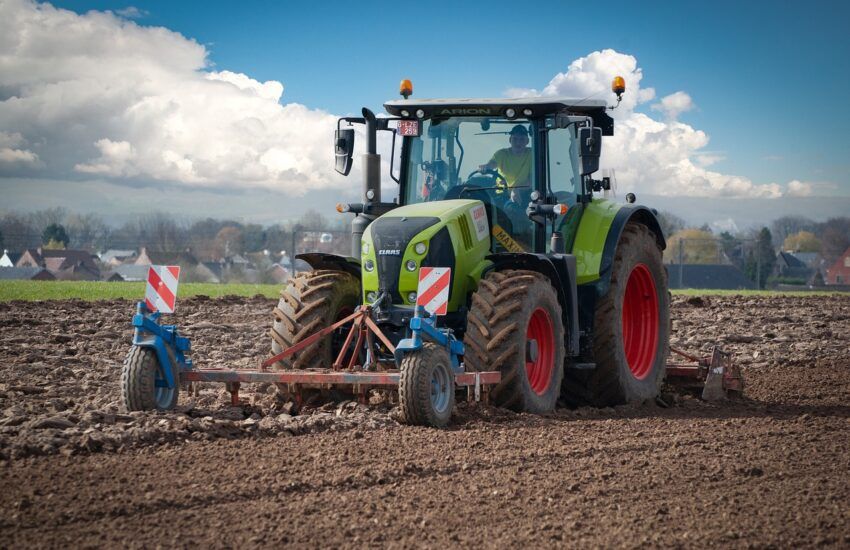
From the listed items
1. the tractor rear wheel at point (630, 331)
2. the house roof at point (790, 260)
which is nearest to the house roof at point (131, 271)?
the house roof at point (790, 260)

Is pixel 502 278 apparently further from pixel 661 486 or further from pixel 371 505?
pixel 371 505

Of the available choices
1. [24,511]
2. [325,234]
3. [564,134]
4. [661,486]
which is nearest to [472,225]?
[564,134]

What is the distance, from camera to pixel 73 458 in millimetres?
6422

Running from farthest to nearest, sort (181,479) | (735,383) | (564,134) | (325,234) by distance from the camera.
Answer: (325,234) < (735,383) < (564,134) < (181,479)

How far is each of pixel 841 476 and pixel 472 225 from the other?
11.8 feet

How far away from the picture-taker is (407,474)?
248 inches

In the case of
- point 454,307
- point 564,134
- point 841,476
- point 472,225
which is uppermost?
point 564,134

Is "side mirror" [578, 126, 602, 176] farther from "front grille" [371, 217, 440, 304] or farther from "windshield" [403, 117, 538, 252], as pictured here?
"front grille" [371, 217, 440, 304]

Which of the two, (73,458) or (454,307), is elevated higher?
(454,307)

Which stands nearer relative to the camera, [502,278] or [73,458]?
[73,458]

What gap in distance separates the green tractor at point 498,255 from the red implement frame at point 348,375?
0.55 feet

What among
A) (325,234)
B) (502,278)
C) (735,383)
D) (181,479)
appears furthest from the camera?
(325,234)

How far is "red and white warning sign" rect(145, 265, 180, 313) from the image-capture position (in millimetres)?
8594

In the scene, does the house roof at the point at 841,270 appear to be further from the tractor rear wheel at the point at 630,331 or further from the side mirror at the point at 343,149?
the side mirror at the point at 343,149
